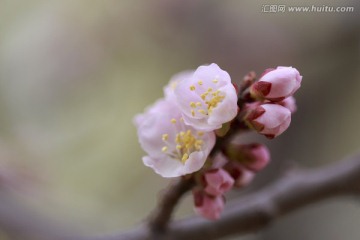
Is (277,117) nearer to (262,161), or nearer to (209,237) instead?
(262,161)

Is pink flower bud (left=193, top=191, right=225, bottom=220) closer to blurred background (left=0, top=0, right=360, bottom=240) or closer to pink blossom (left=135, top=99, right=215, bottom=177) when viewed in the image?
pink blossom (left=135, top=99, right=215, bottom=177)

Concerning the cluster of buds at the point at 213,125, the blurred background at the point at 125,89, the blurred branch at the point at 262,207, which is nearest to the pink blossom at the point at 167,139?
the cluster of buds at the point at 213,125

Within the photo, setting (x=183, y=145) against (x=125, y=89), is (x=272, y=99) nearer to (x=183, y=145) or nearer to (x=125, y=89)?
(x=183, y=145)

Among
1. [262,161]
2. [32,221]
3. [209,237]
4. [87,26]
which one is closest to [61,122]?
[87,26]

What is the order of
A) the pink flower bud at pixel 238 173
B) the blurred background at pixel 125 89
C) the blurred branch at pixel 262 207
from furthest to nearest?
the blurred background at pixel 125 89
the blurred branch at pixel 262 207
the pink flower bud at pixel 238 173

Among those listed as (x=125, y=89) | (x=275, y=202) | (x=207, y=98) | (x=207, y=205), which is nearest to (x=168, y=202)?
(x=207, y=205)

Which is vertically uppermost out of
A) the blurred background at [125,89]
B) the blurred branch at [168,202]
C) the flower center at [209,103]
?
the flower center at [209,103]

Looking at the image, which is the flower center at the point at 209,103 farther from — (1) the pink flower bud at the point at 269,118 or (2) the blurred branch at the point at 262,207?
(2) the blurred branch at the point at 262,207
